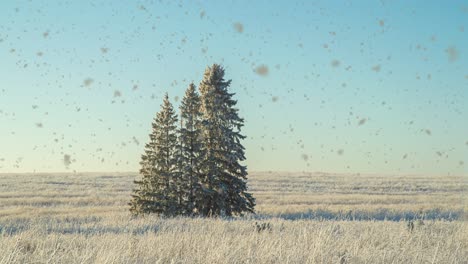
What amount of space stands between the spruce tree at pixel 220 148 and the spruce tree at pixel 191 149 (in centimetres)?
34

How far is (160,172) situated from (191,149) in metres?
2.12

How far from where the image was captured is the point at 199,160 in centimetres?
2673

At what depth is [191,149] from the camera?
88.0 feet

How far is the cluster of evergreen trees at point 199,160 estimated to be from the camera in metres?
26.2

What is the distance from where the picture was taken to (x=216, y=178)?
26.2 m

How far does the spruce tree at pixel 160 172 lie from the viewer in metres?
26.1

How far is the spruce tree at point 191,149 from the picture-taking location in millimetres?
26422

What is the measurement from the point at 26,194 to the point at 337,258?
143 ft

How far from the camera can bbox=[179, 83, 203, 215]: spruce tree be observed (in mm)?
26422

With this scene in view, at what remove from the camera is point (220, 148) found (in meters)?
26.8

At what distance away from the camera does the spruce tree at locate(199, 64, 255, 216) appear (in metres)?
26.4

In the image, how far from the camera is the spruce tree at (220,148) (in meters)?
26.4

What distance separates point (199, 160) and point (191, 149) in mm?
759

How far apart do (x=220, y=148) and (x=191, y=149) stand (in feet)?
5.29
